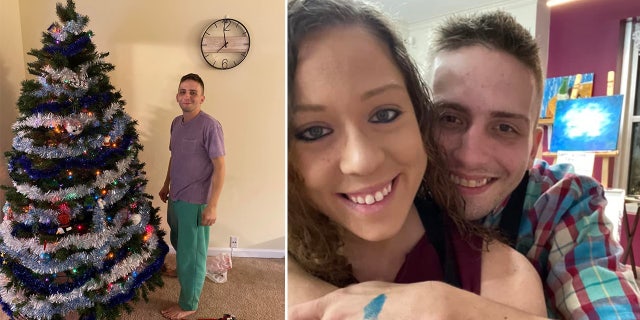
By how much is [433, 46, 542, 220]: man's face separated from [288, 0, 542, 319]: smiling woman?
30 millimetres

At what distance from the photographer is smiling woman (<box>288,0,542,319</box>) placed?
0.63m

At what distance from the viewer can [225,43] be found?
2537mm

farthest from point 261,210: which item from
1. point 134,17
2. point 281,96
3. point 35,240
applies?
point 134,17

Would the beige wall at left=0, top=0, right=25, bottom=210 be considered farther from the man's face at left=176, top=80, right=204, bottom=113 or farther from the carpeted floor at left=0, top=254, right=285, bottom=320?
the man's face at left=176, top=80, right=204, bottom=113

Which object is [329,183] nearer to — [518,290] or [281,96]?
[518,290]

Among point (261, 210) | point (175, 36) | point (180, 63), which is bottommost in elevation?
point (261, 210)

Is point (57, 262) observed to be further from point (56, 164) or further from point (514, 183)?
point (514, 183)

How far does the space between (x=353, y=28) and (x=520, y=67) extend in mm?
287

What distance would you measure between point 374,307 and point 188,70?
7.76 feet

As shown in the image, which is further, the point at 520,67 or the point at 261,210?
the point at 261,210

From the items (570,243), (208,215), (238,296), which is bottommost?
(238,296)

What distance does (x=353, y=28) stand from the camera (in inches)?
25.1

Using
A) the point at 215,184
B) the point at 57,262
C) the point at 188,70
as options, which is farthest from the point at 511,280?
the point at 188,70

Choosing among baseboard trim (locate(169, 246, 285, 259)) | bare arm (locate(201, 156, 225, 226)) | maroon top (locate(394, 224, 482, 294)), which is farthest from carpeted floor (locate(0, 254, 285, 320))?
maroon top (locate(394, 224, 482, 294))
